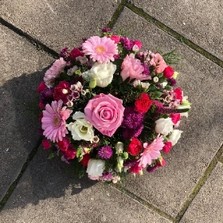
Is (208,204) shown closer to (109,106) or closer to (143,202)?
(143,202)

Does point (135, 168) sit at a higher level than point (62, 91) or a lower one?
lower

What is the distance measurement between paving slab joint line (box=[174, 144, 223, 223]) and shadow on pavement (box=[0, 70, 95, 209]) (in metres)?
0.53

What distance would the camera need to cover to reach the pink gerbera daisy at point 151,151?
8.04ft

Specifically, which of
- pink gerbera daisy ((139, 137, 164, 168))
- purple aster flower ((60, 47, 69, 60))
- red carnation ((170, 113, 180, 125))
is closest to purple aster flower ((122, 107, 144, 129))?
pink gerbera daisy ((139, 137, 164, 168))

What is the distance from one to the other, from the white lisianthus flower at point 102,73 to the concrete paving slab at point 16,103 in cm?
53

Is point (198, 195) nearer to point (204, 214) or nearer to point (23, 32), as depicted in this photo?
point (204, 214)

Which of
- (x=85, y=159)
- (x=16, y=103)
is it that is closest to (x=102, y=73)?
(x=85, y=159)

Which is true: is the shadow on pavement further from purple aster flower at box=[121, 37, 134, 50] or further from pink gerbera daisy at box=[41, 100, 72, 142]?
purple aster flower at box=[121, 37, 134, 50]

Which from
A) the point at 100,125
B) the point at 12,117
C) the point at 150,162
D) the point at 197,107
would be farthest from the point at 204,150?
the point at 12,117

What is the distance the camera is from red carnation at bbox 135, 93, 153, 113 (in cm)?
237

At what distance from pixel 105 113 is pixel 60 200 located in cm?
70

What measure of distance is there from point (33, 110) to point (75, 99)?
0.45 meters

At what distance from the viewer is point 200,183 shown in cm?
289

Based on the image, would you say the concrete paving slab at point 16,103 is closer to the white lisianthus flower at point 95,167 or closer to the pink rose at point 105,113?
the white lisianthus flower at point 95,167
